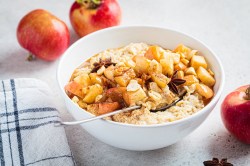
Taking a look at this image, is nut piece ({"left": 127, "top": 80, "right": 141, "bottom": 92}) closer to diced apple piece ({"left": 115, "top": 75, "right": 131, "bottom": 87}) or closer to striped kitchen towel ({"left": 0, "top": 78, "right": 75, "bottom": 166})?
diced apple piece ({"left": 115, "top": 75, "right": 131, "bottom": 87})

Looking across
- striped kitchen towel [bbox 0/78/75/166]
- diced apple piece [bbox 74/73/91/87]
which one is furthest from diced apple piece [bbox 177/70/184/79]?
striped kitchen towel [bbox 0/78/75/166]

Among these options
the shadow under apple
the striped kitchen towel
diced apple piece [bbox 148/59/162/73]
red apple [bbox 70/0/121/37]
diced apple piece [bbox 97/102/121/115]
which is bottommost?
the striped kitchen towel

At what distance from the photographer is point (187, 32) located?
3.21m

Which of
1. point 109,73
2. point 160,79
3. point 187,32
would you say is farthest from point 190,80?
point 187,32

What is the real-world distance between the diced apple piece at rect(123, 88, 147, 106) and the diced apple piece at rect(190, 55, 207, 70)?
0.44 m

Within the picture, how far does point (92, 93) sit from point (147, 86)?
29cm

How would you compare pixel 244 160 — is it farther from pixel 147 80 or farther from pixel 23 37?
pixel 23 37

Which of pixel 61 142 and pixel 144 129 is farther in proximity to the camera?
pixel 61 142

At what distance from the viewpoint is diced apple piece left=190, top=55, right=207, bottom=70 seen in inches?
92.7

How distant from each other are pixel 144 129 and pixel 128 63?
1.56 feet

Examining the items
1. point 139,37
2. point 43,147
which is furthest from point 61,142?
point 139,37

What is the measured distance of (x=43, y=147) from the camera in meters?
2.14

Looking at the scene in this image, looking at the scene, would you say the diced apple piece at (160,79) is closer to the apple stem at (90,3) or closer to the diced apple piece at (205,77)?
the diced apple piece at (205,77)

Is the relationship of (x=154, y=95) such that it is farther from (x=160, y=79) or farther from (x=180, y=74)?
(x=180, y=74)
